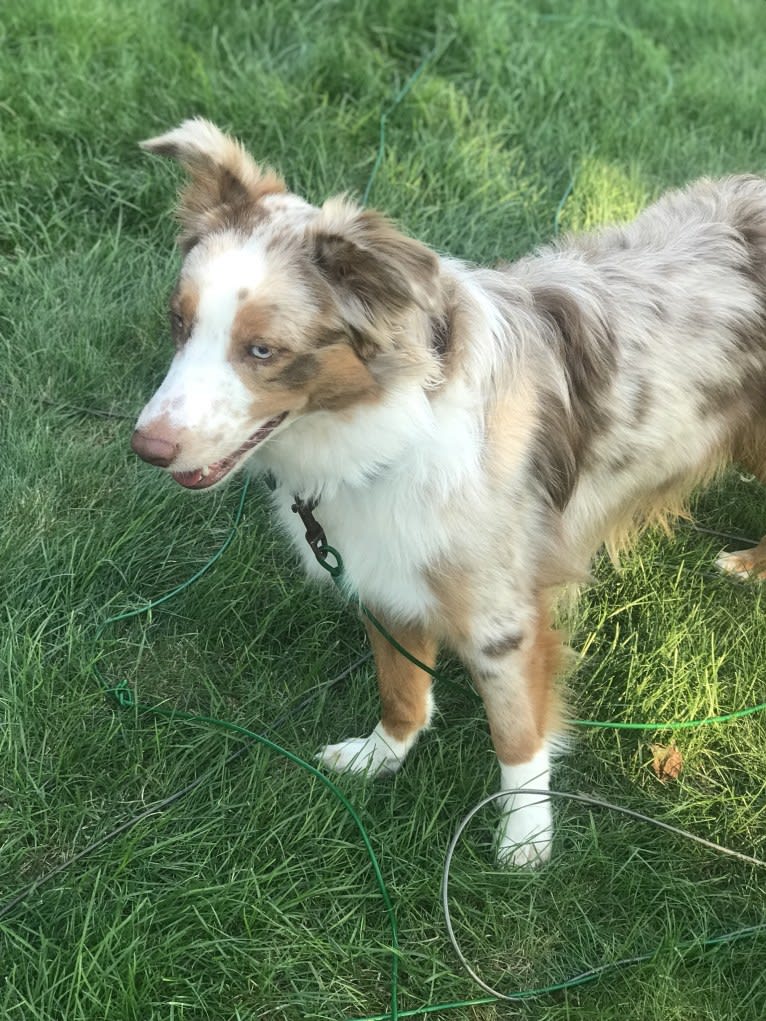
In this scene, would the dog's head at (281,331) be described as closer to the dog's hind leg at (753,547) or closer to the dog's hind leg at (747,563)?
the dog's hind leg at (753,547)

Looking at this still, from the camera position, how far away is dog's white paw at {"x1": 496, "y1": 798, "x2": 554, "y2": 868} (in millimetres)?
2555

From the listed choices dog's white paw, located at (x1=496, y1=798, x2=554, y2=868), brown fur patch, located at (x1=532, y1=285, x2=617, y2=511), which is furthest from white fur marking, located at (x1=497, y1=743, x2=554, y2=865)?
brown fur patch, located at (x1=532, y1=285, x2=617, y2=511)

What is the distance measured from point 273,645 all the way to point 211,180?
1.46 m

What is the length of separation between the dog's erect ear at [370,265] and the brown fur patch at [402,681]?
987 millimetres

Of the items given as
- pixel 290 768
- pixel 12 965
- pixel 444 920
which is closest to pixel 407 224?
pixel 290 768

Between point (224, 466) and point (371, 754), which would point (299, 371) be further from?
point (371, 754)

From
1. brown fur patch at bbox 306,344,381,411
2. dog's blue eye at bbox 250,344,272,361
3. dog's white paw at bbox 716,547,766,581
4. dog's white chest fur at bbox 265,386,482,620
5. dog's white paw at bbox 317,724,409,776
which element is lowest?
dog's white paw at bbox 317,724,409,776

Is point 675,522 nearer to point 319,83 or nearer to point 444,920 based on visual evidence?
point 444,920

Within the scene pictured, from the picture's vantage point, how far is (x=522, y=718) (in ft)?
8.07

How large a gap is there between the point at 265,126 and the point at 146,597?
2585 mm

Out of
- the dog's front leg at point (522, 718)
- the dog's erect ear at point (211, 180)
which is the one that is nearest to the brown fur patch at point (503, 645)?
the dog's front leg at point (522, 718)

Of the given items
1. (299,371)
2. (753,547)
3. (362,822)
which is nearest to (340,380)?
(299,371)

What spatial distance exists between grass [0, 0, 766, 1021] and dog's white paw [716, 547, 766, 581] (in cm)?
7

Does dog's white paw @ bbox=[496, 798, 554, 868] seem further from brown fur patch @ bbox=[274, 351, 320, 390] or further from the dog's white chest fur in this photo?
brown fur patch @ bbox=[274, 351, 320, 390]
